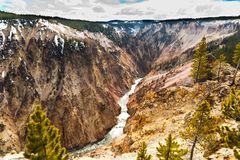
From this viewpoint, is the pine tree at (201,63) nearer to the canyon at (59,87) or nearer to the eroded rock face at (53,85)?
the canyon at (59,87)

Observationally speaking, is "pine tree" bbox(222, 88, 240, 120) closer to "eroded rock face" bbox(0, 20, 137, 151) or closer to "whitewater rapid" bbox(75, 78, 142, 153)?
"whitewater rapid" bbox(75, 78, 142, 153)

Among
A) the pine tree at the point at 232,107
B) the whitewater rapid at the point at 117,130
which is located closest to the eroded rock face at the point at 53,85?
the whitewater rapid at the point at 117,130

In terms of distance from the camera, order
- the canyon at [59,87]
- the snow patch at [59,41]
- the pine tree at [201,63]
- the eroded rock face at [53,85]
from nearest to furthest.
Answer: the pine tree at [201,63] → the canyon at [59,87] → the eroded rock face at [53,85] → the snow patch at [59,41]

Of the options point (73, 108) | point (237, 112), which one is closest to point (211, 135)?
point (237, 112)

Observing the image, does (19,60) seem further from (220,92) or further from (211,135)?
(211,135)

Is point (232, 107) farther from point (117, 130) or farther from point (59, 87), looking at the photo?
point (59, 87)

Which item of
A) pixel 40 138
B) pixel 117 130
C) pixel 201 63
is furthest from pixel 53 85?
pixel 40 138

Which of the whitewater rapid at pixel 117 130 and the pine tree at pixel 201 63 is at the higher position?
the pine tree at pixel 201 63
